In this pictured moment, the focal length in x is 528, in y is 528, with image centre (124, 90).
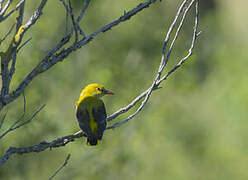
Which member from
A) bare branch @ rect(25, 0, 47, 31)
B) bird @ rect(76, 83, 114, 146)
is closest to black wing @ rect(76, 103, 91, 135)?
bird @ rect(76, 83, 114, 146)

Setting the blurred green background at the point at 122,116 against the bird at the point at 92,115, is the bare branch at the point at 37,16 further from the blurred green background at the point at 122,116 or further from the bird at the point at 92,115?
the blurred green background at the point at 122,116

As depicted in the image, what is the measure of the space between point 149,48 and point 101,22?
1235 millimetres

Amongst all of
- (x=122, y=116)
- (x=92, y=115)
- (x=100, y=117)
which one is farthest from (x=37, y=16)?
(x=122, y=116)

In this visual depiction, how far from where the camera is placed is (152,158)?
482 inches

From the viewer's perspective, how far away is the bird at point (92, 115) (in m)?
5.67

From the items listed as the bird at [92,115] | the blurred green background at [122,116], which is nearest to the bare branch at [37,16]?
the bird at [92,115]

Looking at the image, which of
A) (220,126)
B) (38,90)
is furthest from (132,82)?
(220,126)

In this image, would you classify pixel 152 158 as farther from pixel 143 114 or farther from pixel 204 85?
pixel 204 85

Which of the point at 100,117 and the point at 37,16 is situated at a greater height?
the point at 37,16

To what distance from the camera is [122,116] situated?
9.38 m

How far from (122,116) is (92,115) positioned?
3.42 metres

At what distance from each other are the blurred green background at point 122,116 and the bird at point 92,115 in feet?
6.22

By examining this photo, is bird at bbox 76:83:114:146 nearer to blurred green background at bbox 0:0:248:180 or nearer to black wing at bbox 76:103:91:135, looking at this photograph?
black wing at bbox 76:103:91:135

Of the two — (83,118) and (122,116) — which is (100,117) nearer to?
(83,118)
